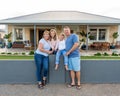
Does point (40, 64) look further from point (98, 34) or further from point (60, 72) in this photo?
point (98, 34)

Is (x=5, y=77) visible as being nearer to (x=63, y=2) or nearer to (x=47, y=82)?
(x=47, y=82)

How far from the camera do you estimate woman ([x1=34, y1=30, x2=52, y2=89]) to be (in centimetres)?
403

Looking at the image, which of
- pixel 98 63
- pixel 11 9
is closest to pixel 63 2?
pixel 11 9

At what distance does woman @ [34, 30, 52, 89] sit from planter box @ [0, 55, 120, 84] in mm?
271

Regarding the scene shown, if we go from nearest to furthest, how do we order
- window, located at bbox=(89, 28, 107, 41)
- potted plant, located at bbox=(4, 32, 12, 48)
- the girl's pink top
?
the girl's pink top
potted plant, located at bbox=(4, 32, 12, 48)
window, located at bbox=(89, 28, 107, 41)

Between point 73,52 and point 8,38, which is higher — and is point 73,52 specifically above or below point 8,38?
below

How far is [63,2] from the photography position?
1118 inches

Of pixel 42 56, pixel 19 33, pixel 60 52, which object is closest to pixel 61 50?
pixel 60 52

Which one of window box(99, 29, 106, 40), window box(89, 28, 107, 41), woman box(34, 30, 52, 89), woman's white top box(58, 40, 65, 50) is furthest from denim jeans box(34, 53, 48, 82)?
window box(99, 29, 106, 40)

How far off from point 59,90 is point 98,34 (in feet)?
44.8

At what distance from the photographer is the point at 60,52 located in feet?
13.8

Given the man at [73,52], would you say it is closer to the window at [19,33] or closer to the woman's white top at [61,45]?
the woman's white top at [61,45]

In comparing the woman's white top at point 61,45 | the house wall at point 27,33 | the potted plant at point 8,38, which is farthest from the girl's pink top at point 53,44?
the house wall at point 27,33

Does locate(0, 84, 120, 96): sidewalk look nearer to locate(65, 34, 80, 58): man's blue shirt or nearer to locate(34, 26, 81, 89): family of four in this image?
locate(34, 26, 81, 89): family of four
